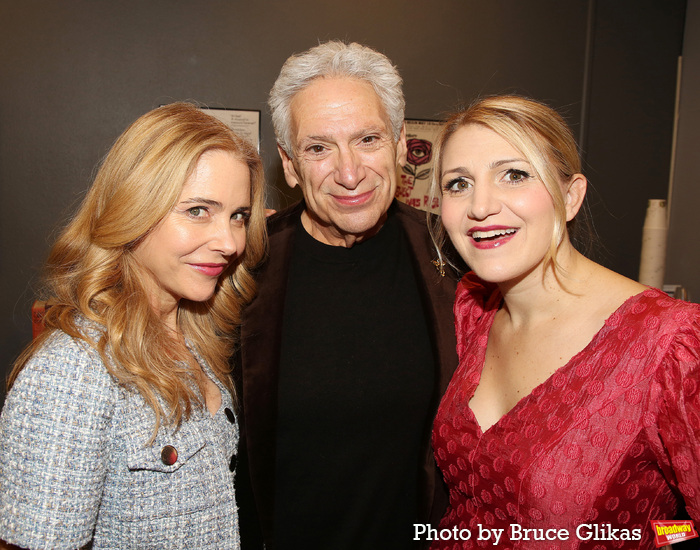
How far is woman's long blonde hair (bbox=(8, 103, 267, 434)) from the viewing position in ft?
4.29

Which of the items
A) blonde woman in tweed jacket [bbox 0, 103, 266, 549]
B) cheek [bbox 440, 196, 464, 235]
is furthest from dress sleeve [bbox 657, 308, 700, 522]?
blonde woman in tweed jacket [bbox 0, 103, 266, 549]

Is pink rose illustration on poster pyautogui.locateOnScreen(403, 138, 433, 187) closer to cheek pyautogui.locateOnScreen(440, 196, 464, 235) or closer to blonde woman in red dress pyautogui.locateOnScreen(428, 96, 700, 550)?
blonde woman in red dress pyautogui.locateOnScreen(428, 96, 700, 550)

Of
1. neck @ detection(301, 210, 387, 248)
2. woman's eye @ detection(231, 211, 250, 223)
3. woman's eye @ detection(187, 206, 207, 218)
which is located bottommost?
neck @ detection(301, 210, 387, 248)

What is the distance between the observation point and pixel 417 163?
3162mm

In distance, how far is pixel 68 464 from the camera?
114 cm

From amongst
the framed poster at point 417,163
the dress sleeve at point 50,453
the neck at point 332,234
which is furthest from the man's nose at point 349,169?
the framed poster at point 417,163

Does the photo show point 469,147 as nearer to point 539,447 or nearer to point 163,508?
point 539,447

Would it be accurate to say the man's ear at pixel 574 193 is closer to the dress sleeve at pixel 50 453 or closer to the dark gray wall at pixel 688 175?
the dress sleeve at pixel 50 453

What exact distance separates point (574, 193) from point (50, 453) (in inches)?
58.0

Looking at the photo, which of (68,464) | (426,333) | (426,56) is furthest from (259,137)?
(68,464)

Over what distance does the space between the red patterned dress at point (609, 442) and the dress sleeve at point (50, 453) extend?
994 mm

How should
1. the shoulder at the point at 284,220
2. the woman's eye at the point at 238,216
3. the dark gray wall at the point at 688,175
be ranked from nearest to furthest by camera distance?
1. the woman's eye at the point at 238,216
2. the shoulder at the point at 284,220
3. the dark gray wall at the point at 688,175

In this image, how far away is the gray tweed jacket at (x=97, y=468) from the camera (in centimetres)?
113

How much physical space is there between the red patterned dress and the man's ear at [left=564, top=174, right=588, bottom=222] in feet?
1.04
